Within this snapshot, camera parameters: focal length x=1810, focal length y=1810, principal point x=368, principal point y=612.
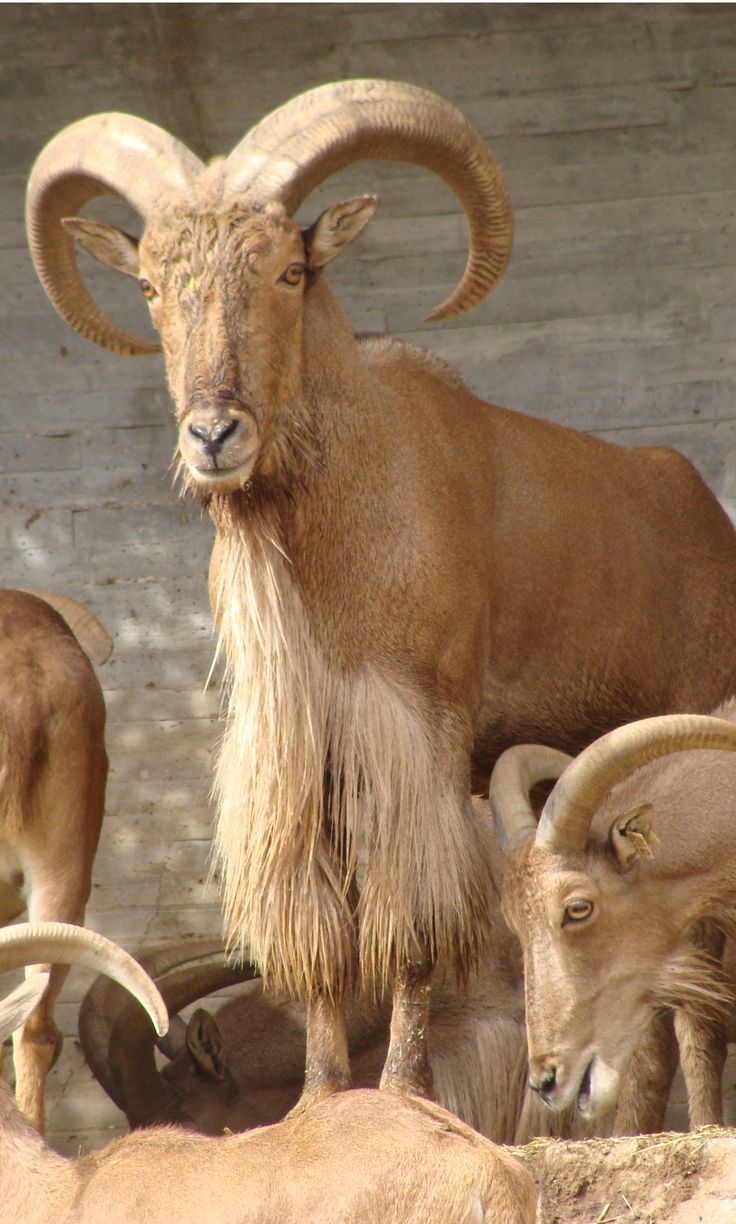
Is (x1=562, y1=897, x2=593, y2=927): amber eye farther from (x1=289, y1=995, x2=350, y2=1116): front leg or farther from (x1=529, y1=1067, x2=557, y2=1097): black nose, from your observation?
(x1=289, y1=995, x2=350, y2=1116): front leg

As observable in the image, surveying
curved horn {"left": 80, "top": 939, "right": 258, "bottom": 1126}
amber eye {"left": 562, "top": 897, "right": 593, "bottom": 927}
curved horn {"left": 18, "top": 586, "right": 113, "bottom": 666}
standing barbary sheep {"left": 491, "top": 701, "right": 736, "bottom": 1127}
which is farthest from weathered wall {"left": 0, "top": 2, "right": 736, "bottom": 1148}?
amber eye {"left": 562, "top": 897, "right": 593, "bottom": 927}

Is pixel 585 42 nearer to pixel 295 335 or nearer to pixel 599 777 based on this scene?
pixel 295 335

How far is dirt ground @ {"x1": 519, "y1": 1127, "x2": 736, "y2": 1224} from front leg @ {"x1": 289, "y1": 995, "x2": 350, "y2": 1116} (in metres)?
0.69

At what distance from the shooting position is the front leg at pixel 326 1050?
19.8 ft

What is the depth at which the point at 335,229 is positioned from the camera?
6.04 meters

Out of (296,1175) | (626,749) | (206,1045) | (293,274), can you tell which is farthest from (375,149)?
(206,1045)

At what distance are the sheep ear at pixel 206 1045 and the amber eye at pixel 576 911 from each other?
223cm

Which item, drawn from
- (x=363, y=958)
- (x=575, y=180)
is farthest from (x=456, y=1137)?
(x=575, y=180)

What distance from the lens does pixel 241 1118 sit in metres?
7.74

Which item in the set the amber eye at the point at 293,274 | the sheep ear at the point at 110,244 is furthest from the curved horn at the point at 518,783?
the sheep ear at the point at 110,244

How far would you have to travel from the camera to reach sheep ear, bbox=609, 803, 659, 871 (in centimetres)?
625

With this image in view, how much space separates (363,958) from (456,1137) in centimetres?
143

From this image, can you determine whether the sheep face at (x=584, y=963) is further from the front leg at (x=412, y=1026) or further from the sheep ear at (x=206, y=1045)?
the sheep ear at (x=206, y=1045)

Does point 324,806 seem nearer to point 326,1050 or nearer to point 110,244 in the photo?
point 326,1050
